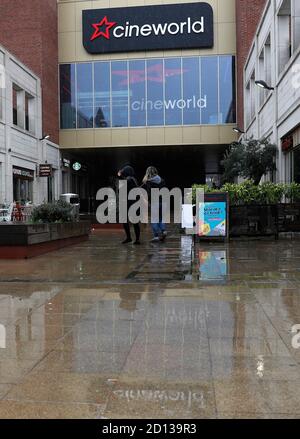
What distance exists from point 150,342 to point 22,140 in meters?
25.8

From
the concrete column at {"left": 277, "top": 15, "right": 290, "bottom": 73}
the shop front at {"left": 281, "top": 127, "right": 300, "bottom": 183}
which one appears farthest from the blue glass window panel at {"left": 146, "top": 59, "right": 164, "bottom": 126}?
the shop front at {"left": 281, "top": 127, "right": 300, "bottom": 183}

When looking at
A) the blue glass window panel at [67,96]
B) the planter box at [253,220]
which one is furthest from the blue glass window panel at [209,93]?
the planter box at [253,220]

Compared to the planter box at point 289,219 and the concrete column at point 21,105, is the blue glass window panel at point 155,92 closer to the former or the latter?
the concrete column at point 21,105

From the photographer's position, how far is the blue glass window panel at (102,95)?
115ft

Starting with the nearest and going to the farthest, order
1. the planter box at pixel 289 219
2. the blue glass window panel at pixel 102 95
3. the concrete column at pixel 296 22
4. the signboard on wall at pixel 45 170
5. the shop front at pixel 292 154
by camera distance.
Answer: the planter box at pixel 289 219 → the concrete column at pixel 296 22 → the shop front at pixel 292 154 → the signboard on wall at pixel 45 170 → the blue glass window panel at pixel 102 95

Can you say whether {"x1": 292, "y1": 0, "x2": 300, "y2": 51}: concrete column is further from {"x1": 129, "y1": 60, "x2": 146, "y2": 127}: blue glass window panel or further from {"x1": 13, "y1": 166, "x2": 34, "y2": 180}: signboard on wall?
{"x1": 129, "y1": 60, "x2": 146, "y2": 127}: blue glass window panel

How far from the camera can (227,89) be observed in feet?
112

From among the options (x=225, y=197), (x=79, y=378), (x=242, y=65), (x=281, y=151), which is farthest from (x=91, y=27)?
(x=79, y=378)

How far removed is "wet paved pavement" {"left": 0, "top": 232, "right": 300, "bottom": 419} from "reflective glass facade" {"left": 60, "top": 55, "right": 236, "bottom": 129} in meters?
26.6

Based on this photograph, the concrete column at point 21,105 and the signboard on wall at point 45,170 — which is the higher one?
the concrete column at point 21,105

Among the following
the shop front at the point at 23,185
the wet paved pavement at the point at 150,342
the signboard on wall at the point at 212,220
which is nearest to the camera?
the wet paved pavement at the point at 150,342

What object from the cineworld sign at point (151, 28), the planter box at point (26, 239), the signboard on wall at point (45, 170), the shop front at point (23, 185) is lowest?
the planter box at point (26, 239)

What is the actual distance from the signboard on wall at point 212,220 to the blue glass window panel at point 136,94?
21903mm
